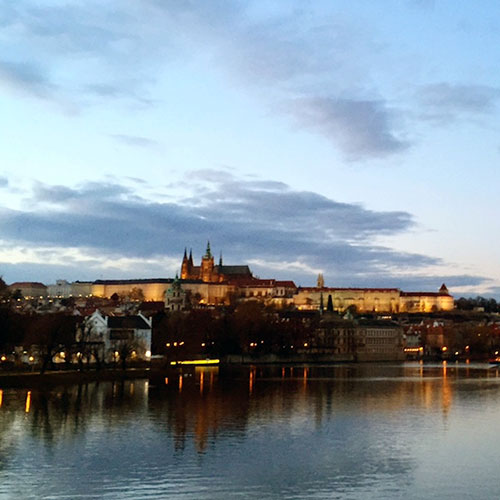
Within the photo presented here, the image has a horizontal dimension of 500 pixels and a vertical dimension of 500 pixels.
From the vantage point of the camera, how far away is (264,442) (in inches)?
977

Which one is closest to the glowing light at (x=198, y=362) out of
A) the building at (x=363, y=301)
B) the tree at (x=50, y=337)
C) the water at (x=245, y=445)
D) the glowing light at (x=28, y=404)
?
the tree at (x=50, y=337)

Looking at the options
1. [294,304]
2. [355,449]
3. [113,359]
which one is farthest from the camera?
[294,304]

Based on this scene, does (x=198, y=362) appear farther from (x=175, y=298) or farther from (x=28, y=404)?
(x=175, y=298)

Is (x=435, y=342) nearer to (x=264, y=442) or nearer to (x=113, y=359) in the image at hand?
(x=113, y=359)

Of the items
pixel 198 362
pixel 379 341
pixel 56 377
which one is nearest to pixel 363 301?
pixel 379 341

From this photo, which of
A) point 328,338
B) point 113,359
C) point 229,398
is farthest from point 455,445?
point 328,338

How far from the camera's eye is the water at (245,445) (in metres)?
18.6

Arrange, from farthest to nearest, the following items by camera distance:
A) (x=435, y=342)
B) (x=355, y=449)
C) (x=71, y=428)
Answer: (x=435, y=342) < (x=71, y=428) < (x=355, y=449)

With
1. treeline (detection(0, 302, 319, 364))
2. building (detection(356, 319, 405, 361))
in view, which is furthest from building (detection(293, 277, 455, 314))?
treeline (detection(0, 302, 319, 364))

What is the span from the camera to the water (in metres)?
18.6

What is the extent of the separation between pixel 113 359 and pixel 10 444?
38230 mm

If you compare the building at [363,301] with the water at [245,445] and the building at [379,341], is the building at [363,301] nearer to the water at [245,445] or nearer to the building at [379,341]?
the building at [379,341]

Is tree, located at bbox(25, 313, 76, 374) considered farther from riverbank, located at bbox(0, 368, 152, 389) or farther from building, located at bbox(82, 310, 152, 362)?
building, located at bbox(82, 310, 152, 362)

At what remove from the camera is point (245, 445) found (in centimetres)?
2422
